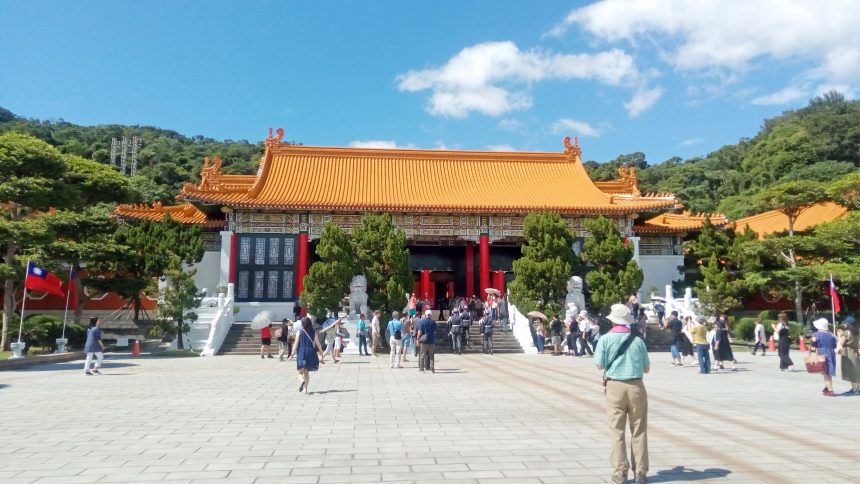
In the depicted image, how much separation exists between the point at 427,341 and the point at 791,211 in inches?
789

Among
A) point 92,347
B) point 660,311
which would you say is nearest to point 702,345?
point 660,311

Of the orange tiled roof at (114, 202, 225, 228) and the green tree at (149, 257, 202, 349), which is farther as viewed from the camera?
the orange tiled roof at (114, 202, 225, 228)

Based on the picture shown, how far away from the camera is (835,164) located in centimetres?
4772

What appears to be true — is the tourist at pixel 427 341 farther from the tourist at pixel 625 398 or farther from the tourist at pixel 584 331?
the tourist at pixel 625 398

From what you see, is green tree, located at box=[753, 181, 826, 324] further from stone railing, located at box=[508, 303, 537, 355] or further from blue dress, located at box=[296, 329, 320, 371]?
blue dress, located at box=[296, 329, 320, 371]

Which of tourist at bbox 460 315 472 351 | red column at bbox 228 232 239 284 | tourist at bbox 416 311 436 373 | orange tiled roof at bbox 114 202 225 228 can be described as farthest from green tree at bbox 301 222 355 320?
orange tiled roof at bbox 114 202 225 228

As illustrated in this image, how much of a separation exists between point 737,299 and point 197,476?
927 inches

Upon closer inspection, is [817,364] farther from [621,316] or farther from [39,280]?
[39,280]

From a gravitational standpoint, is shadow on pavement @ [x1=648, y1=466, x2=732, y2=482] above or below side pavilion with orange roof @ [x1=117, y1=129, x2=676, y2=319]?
below

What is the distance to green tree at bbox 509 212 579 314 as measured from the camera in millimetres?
20719

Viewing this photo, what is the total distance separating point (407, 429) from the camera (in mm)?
6762

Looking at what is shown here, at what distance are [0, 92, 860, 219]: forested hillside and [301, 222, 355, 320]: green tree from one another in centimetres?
3297

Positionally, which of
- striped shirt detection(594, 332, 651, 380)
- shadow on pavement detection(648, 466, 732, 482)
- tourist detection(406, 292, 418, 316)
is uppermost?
tourist detection(406, 292, 418, 316)

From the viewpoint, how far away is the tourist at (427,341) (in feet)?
43.6
